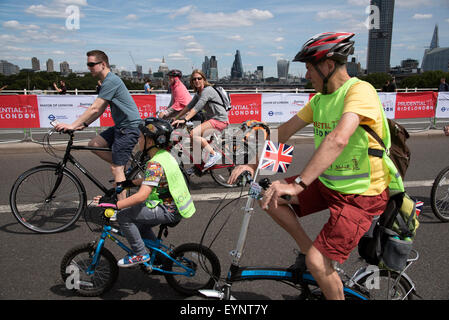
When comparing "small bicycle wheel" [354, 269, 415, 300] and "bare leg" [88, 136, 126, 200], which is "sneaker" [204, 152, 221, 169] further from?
"small bicycle wheel" [354, 269, 415, 300]

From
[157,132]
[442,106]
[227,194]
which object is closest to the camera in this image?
[157,132]

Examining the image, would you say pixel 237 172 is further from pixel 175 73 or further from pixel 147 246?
pixel 175 73

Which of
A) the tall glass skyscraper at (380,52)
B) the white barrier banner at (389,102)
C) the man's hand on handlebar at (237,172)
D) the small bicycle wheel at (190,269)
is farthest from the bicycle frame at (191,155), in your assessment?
the tall glass skyscraper at (380,52)

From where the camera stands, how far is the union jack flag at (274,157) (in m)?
2.16

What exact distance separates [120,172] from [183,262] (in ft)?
6.33

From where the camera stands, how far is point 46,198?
4434mm

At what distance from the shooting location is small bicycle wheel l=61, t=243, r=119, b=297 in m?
2.97

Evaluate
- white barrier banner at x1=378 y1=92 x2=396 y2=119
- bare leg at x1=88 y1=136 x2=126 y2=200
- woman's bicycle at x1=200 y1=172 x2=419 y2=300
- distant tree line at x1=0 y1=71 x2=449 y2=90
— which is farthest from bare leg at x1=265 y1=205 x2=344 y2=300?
distant tree line at x1=0 y1=71 x2=449 y2=90

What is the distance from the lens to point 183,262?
3.07m

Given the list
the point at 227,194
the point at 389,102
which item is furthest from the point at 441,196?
the point at 389,102

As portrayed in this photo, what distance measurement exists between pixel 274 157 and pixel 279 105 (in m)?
10.1
